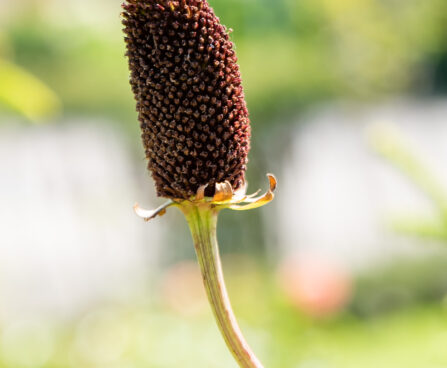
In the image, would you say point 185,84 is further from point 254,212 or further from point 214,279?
point 254,212

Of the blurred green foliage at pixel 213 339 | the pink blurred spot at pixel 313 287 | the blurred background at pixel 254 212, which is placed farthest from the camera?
the blurred background at pixel 254 212

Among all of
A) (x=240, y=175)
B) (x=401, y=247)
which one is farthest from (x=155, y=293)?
(x=240, y=175)

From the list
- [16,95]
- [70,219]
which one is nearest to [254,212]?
[70,219]

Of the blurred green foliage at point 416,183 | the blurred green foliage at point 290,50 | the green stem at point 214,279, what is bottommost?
the blurred green foliage at point 290,50

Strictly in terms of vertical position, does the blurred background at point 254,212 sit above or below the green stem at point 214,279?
below

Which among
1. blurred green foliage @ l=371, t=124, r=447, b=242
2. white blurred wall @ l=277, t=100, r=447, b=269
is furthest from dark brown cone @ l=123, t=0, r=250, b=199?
white blurred wall @ l=277, t=100, r=447, b=269

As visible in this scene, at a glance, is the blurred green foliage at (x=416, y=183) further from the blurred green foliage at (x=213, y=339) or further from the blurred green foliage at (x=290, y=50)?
the blurred green foliage at (x=290, y=50)

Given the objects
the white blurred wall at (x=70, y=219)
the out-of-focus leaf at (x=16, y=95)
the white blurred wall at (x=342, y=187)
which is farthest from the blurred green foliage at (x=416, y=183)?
the white blurred wall at (x=342, y=187)

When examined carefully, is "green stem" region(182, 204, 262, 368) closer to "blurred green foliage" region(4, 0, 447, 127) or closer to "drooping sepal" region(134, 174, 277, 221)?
"drooping sepal" region(134, 174, 277, 221)
